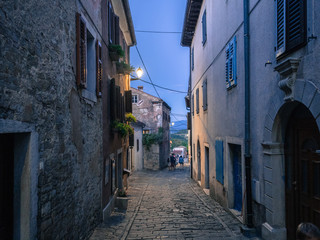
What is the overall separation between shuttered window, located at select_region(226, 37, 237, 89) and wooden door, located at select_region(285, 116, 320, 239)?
2964 mm

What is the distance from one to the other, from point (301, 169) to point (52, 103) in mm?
4235

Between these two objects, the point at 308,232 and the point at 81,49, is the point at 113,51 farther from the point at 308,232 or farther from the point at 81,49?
the point at 308,232

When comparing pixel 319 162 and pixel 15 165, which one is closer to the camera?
pixel 15 165

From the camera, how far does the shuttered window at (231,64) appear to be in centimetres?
762

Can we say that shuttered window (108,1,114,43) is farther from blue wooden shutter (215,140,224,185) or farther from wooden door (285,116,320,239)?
wooden door (285,116,320,239)

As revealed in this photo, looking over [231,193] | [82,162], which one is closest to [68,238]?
[82,162]

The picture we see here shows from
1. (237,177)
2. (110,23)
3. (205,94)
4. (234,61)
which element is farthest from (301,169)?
(205,94)

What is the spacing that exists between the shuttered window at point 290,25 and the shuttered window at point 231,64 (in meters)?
2.80

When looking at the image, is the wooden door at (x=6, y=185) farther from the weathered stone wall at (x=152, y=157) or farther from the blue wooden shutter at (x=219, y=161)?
the weathered stone wall at (x=152, y=157)

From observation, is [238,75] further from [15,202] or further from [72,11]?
[15,202]

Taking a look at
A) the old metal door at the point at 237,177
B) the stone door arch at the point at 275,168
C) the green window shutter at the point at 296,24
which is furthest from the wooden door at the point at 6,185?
the old metal door at the point at 237,177

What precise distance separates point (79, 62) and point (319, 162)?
4583mm

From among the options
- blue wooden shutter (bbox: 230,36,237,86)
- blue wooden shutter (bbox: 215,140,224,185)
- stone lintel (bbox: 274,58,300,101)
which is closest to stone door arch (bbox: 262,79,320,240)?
stone lintel (bbox: 274,58,300,101)

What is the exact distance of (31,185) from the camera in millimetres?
3533
